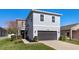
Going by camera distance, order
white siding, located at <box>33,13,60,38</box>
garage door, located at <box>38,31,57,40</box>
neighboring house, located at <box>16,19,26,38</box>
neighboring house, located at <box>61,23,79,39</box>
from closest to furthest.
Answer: neighboring house, located at <box>61,23,79,39</box>
garage door, located at <box>38,31,57,40</box>
white siding, located at <box>33,13,60,38</box>
neighboring house, located at <box>16,19,26,38</box>

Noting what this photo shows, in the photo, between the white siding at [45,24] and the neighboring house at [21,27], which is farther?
the neighboring house at [21,27]

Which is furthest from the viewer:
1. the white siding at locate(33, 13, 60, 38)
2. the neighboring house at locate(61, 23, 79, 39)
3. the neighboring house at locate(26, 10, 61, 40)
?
the white siding at locate(33, 13, 60, 38)

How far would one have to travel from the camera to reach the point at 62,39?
21.4 metres

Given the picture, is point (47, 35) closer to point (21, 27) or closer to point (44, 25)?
point (44, 25)

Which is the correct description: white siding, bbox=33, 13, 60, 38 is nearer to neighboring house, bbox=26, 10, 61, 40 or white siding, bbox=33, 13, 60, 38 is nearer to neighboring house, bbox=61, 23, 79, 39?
neighboring house, bbox=26, 10, 61, 40

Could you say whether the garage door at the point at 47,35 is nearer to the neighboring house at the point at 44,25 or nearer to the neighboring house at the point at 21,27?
the neighboring house at the point at 44,25

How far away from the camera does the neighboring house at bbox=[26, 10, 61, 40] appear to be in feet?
67.2

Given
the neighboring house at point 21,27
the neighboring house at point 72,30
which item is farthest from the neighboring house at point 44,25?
the neighboring house at point 21,27

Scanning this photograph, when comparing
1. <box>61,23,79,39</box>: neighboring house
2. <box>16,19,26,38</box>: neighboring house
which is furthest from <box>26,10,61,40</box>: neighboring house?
<box>16,19,26,38</box>: neighboring house

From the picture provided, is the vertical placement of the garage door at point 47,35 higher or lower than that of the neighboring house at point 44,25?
lower

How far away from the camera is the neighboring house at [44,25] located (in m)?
20.5

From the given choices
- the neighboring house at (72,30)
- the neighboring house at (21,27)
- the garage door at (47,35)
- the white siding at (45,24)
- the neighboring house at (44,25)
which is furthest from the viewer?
the neighboring house at (21,27)
